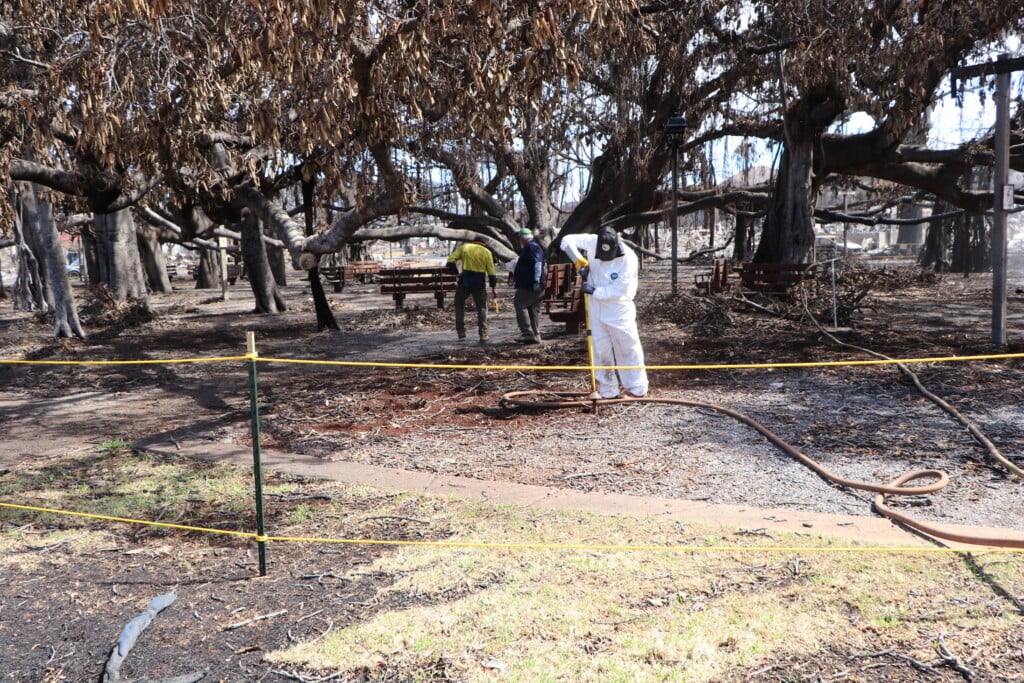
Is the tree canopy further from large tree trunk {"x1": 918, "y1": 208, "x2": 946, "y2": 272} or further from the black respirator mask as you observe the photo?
large tree trunk {"x1": 918, "y1": 208, "x2": 946, "y2": 272}

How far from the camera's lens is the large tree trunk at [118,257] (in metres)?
19.8

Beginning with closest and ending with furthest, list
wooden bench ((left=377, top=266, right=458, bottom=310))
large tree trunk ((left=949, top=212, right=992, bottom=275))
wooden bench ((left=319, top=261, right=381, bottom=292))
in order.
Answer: wooden bench ((left=377, top=266, right=458, bottom=310))
large tree trunk ((left=949, top=212, right=992, bottom=275))
wooden bench ((left=319, top=261, right=381, bottom=292))

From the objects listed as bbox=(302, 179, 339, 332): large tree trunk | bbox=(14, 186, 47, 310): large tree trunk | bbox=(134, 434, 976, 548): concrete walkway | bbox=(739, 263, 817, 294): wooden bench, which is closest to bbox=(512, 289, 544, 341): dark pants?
bbox=(302, 179, 339, 332): large tree trunk

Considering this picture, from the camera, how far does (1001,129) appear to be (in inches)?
434

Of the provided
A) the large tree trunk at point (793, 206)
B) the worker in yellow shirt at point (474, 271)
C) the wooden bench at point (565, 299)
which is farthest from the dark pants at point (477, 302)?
the large tree trunk at point (793, 206)

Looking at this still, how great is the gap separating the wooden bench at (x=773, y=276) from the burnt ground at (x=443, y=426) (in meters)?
0.70

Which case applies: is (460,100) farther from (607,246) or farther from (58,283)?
(58,283)

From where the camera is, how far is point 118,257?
19828 mm

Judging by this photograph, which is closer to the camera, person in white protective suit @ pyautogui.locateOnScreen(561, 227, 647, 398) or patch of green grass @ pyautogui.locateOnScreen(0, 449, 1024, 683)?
A: patch of green grass @ pyautogui.locateOnScreen(0, 449, 1024, 683)

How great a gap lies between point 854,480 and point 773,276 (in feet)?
36.2

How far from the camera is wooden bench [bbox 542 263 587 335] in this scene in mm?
13498

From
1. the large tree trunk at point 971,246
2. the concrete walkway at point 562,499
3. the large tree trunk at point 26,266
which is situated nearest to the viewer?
the concrete walkway at point 562,499

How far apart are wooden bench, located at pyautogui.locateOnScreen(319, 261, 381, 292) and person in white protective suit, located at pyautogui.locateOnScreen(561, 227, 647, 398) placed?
1883cm

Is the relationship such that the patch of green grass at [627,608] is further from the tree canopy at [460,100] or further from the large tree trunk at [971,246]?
the large tree trunk at [971,246]
